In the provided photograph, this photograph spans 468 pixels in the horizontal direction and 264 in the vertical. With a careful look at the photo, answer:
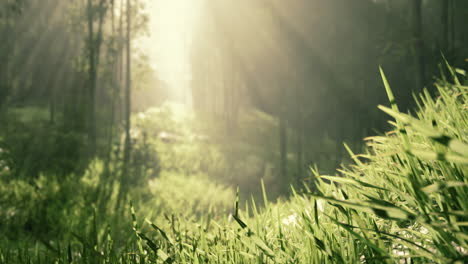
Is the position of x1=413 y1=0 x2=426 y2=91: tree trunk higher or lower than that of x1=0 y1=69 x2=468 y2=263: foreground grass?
higher

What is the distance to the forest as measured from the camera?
94cm

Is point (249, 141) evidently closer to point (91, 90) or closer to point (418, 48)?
point (91, 90)

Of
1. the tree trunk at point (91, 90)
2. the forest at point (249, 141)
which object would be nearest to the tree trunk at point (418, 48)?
the forest at point (249, 141)

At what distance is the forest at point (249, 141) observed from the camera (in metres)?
0.94

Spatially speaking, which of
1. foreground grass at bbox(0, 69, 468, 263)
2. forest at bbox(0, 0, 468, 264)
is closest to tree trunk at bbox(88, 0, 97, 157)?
forest at bbox(0, 0, 468, 264)

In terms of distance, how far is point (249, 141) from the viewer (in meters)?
28.1

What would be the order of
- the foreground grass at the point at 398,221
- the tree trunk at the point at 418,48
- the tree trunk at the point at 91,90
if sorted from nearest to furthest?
the foreground grass at the point at 398,221, the tree trunk at the point at 418,48, the tree trunk at the point at 91,90

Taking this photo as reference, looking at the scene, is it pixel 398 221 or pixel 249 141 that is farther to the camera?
pixel 249 141

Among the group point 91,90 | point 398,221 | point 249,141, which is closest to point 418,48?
point 398,221

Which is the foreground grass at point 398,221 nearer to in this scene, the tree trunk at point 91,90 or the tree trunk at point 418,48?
the tree trunk at point 418,48

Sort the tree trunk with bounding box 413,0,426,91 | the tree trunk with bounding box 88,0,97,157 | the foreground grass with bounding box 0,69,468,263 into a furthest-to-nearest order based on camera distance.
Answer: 1. the tree trunk with bounding box 88,0,97,157
2. the tree trunk with bounding box 413,0,426,91
3. the foreground grass with bounding box 0,69,468,263

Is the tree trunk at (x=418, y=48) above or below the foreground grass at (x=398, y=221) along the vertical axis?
above

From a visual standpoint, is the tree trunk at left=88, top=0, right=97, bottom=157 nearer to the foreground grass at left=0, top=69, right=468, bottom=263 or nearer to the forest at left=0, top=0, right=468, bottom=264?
the forest at left=0, top=0, right=468, bottom=264

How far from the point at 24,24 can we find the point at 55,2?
15.0 feet
